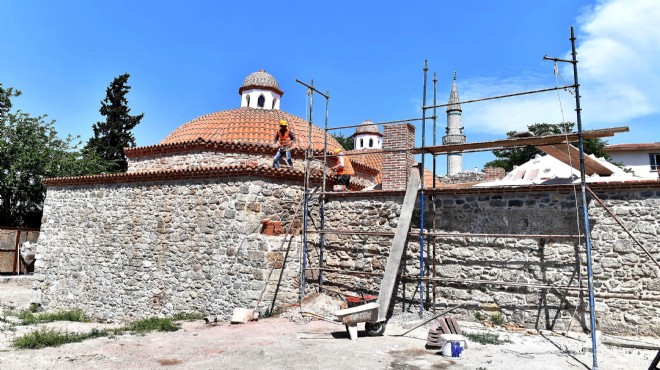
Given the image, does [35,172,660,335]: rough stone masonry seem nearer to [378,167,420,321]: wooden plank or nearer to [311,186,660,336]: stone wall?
[311,186,660,336]: stone wall

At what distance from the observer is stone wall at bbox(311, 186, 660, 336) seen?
679 centimetres

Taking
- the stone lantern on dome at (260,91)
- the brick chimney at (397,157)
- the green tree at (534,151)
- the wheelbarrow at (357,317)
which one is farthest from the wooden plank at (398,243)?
the green tree at (534,151)

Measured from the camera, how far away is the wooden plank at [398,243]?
24.4 ft

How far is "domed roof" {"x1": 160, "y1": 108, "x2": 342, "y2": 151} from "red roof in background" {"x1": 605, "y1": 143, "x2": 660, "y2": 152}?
2425cm

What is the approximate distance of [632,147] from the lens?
95.2 ft

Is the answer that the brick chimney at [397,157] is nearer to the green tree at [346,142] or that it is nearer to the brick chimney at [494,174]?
the brick chimney at [494,174]

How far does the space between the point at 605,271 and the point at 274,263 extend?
5773 millimetres

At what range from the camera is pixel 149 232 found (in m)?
10.1

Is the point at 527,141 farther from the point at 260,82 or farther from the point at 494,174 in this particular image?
the point at 260,82

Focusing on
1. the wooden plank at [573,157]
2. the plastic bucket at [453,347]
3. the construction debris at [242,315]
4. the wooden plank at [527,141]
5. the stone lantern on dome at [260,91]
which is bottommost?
the construction debris at [242,315]

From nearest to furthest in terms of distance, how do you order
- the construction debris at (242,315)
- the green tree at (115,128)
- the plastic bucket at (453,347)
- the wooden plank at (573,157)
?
the plastic bucket at (453,347), the wooden plank at (573,157), the construction debris at (242,315), the green tree at (115,128)

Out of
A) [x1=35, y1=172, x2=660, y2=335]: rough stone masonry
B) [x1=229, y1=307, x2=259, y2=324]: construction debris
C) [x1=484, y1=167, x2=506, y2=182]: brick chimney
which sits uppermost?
[x1=484, y1=167, x2=506, y2=182]: brick chimney

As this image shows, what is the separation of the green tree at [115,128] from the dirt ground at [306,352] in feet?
59.2

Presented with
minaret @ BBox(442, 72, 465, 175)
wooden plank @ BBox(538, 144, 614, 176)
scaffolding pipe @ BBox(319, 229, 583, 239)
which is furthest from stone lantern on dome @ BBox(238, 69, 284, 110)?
minaret @ BBox(442, 72, 465, 175)
